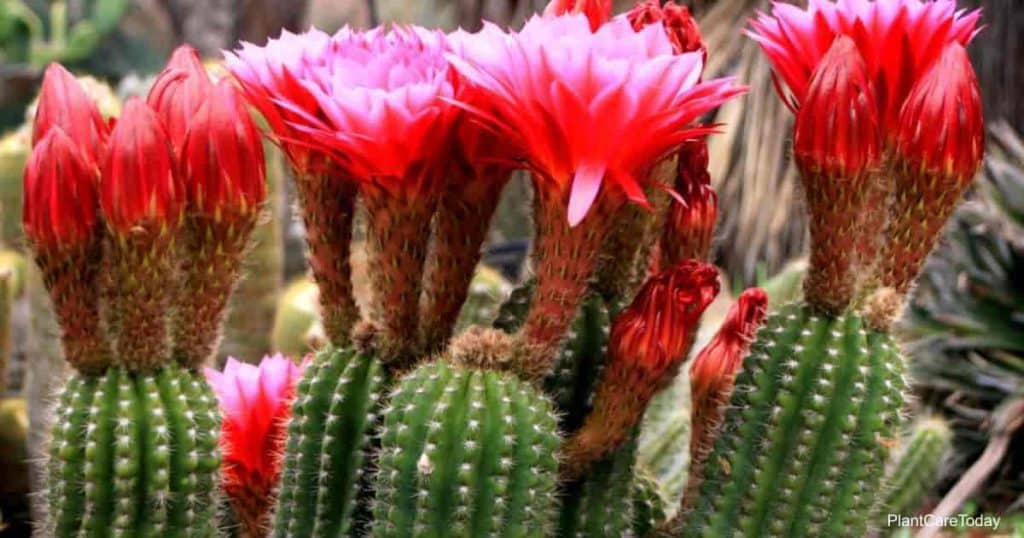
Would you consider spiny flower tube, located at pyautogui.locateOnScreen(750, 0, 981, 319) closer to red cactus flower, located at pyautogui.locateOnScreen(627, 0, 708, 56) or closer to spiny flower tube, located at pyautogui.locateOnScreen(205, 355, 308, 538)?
red cactus flower, located at pyautogui.locateOnScreen(627, 0, 708, 56)

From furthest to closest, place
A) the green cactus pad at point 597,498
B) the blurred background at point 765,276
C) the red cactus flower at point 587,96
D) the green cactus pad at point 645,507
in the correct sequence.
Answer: the blurred background at point 765,276
the green cactus pad at point 645,507
the green cactus pad at point 597,498
the red cactus flower at point 587,96

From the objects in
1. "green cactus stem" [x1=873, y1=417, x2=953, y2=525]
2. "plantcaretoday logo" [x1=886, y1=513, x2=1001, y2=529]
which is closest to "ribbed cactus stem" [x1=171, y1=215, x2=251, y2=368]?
"plantcaretoday logo" [x1=886, y1=513, x2=1001, y2=529]

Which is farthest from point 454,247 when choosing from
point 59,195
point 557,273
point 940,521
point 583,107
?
point 940,521

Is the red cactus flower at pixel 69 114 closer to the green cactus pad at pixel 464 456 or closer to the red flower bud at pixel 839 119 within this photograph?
the green cactus pad at pixel 464 456

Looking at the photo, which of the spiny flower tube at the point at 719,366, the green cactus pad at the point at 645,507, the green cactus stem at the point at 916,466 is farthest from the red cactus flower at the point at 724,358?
the green cactus stem at the point at 916,466

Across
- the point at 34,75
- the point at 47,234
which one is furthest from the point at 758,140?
the point at 34,75

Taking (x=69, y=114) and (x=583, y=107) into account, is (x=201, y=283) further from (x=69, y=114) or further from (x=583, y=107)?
(x=583, y=107)
